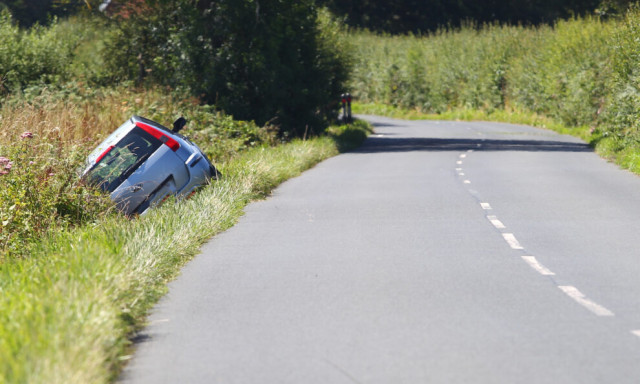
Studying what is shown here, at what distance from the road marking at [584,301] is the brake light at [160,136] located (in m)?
7.10

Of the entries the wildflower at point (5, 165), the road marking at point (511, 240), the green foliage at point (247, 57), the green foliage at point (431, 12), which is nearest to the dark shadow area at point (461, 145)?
the green foliage at point (247, 57)

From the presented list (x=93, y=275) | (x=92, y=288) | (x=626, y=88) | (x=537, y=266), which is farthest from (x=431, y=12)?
(x=92, y=288)

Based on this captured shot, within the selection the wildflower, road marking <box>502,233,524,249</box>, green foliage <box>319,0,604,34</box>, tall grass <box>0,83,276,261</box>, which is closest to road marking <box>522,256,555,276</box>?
road marking <box>502,233,524,249</box>

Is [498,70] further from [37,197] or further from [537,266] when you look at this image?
[537,266]

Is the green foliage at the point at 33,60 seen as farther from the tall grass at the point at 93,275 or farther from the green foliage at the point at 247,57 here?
the tall grass at the point at 93,275

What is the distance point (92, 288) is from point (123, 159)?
6641mm

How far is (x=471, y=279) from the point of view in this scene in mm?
8867

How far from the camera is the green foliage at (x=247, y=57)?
27906 mm

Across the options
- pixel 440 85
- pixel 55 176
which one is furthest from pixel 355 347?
pixel 440 85

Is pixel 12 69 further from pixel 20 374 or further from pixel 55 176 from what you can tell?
pixel 20 374

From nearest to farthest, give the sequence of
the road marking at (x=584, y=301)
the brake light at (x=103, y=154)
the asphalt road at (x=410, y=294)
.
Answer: the asphalt road at (x=410, y=294) < the road marking at (x=584, y=301) < the brake light at (x=103, y=154)

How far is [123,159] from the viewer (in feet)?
44.5

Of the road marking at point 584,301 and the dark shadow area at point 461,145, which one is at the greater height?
the road marking at point 584,301

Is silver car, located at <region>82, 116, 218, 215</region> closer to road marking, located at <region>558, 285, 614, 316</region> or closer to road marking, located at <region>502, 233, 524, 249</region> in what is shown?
road marking, located at <region>502, 233, 524, 249</region>
